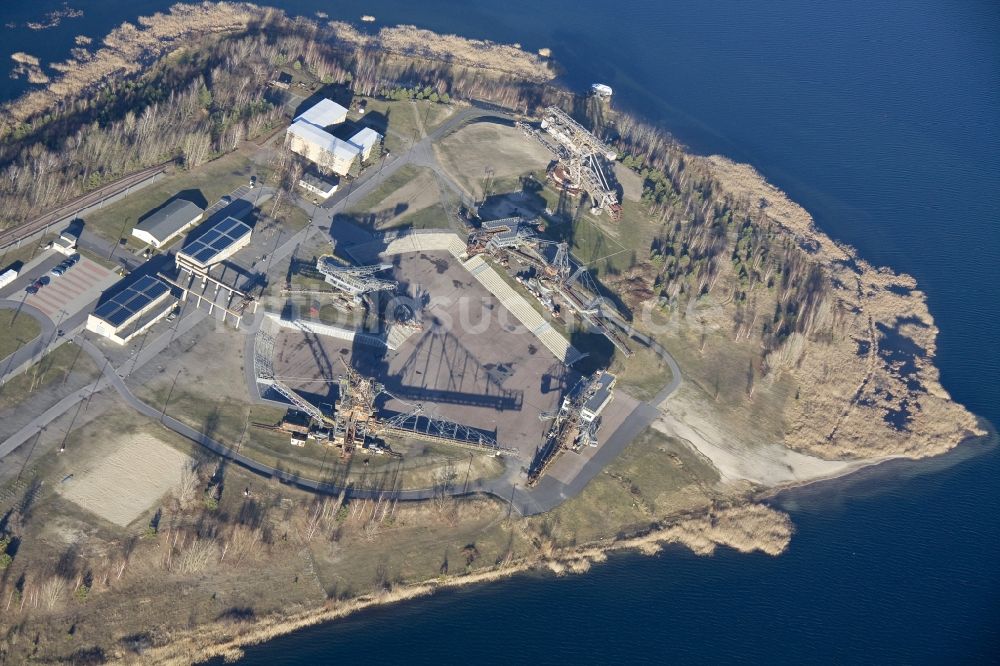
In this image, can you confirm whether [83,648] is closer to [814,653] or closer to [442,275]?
[442,275]

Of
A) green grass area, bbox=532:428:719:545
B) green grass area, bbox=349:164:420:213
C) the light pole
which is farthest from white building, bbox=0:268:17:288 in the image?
green grass area, bbox=532:428:719:545

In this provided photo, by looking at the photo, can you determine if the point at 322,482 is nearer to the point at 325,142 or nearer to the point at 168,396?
the point at 168,396

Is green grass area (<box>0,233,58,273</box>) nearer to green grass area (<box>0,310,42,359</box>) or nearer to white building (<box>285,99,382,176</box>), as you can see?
green grass area (<box>0,310,42,359</box>)

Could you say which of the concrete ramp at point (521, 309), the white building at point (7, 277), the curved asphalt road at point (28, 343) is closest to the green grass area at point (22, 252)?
the white building at point (7, 277)

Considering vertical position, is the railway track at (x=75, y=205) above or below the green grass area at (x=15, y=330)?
above

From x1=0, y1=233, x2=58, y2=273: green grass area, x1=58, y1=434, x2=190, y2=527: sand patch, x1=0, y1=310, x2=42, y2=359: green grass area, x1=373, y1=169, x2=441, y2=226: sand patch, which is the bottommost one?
x1=58, y1=434, x2=190, y2=527: sand patch

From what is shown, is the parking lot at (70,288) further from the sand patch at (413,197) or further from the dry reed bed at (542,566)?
the dry reed bed at (542,566)
